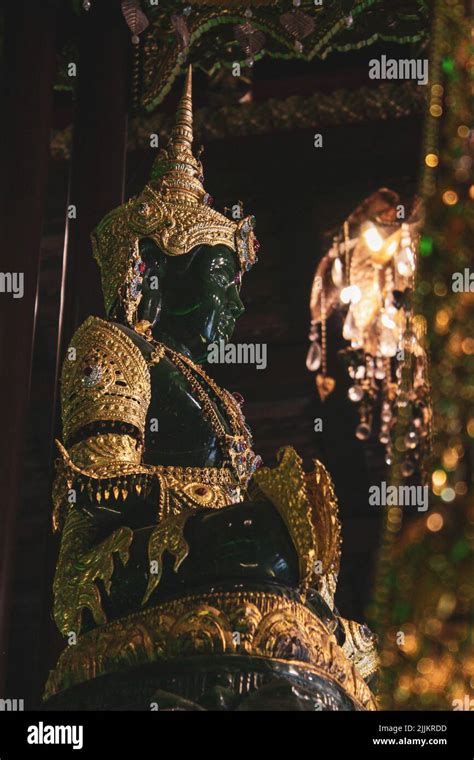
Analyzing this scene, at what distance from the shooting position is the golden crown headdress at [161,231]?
3535 millimetres

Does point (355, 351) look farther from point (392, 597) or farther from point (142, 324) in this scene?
point (392, 597)

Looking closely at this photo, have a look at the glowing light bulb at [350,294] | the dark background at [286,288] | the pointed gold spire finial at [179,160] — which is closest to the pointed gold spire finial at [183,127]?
the pointed gold spire finial at [179,160]

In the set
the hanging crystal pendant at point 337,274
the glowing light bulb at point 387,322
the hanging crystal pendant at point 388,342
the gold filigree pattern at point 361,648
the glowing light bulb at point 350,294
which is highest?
the hanging crystal pendant at point 337,274

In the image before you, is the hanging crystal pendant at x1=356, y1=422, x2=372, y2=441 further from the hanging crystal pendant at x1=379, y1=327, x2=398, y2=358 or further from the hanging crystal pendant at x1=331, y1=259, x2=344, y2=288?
the hanging crystal pendant at x1=331, y1=259, x2=344, y2=288

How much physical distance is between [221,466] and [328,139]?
2818mm

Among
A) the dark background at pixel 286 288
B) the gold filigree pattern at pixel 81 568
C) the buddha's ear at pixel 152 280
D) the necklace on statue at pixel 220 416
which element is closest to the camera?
the gold filigree pattern at pixel 81 568

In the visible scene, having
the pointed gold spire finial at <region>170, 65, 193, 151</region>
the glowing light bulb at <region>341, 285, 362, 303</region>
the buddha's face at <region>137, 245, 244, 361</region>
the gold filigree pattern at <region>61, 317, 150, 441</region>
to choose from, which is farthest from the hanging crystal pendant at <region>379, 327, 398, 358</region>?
the gold filigree pattern at <region>61, 317, 150, 441</region>

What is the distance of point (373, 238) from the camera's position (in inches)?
255

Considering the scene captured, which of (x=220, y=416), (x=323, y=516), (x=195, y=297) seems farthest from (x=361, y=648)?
(x=195, y=297)

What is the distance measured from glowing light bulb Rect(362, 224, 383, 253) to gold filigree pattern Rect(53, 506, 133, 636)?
359 cm

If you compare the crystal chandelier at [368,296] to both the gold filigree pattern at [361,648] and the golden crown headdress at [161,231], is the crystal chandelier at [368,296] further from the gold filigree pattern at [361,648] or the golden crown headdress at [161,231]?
the gold filigree pattern at [361,648]

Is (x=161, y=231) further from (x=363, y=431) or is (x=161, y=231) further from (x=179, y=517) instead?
(x=363, y=431)

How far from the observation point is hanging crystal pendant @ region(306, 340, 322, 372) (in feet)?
20.2

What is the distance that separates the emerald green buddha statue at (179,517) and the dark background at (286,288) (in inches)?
78.2
